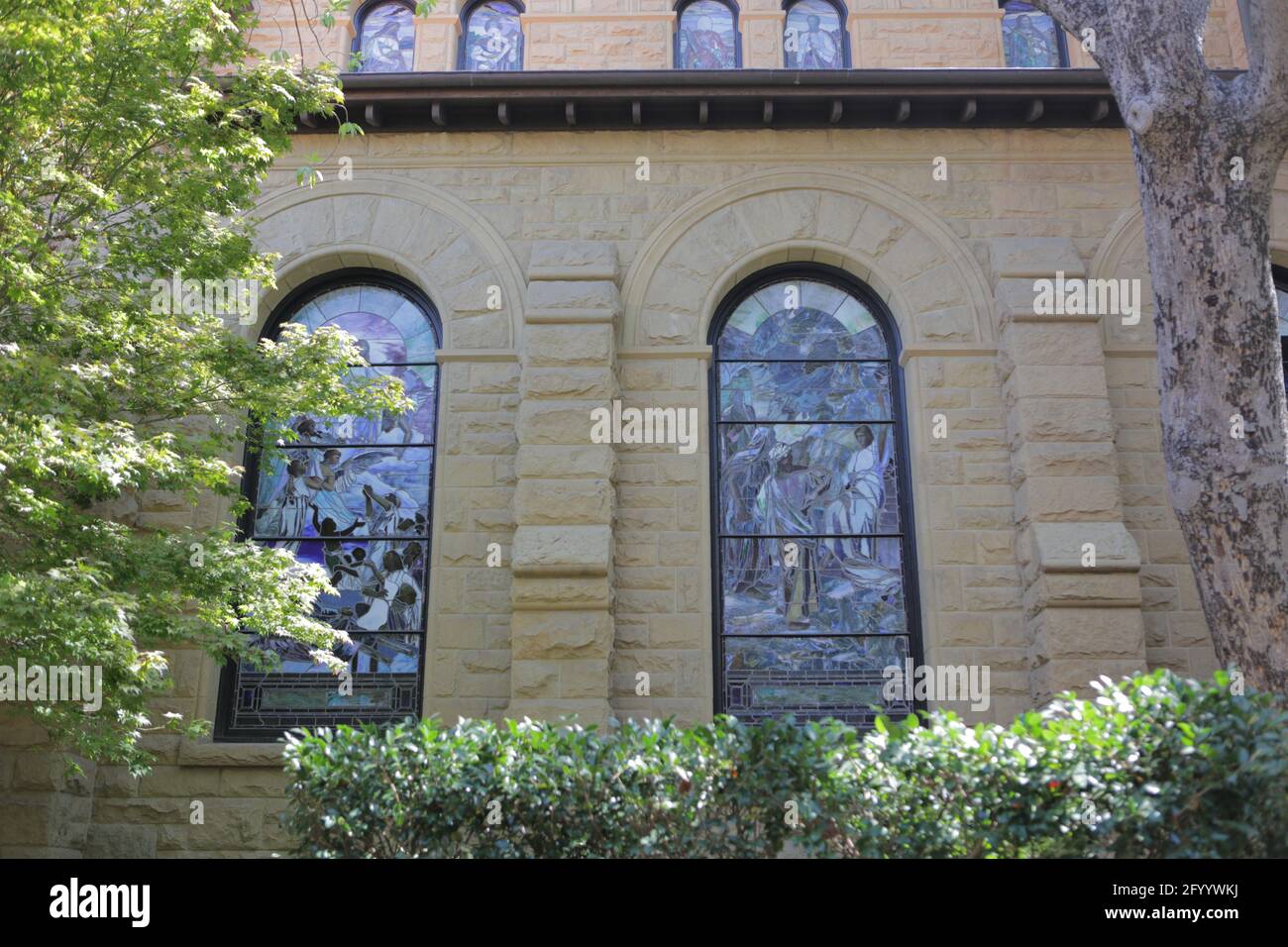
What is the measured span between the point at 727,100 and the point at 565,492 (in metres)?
4.05

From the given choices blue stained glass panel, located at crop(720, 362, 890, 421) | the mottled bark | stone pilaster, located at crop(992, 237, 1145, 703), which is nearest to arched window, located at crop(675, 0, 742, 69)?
blue stained glass panel, located at crop(720, 362, 890, 421)

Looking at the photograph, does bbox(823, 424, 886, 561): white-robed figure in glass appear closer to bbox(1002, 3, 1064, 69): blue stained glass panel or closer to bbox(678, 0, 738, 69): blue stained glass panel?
bbox(678, 0, 738, 69): blue stained glass panel

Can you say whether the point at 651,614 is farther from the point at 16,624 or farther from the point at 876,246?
the point at 16,624

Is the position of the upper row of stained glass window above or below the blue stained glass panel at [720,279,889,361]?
Answer: above

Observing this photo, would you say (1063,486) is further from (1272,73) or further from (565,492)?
(565,492)

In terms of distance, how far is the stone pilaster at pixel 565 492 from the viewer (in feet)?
28.9

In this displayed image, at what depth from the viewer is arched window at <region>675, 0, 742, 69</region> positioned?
38.1ft

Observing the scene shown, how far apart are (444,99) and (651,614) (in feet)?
16.7

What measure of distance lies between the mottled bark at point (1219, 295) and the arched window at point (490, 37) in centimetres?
651

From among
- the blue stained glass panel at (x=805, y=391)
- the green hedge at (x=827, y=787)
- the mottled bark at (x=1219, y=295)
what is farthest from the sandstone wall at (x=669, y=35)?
the green hedge at (x=827, y=787)

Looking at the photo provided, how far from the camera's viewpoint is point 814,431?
10234mm
